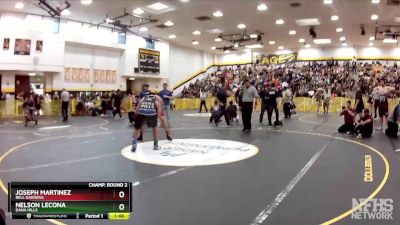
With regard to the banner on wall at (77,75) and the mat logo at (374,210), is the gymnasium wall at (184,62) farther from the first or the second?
the mat logo at (374,210)

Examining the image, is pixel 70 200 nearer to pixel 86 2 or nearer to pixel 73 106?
pixel 86 2

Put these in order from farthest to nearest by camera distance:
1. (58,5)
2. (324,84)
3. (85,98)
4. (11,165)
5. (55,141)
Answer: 1. (324,84)
2. (85,98)
3. (58,5)
4. (55,141)
5. (11,165)

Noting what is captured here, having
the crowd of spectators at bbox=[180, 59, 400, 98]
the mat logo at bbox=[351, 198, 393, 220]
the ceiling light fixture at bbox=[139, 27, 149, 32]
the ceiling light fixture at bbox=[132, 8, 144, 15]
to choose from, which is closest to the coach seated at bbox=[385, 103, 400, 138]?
the mat logo at bbox=[351, 198, 393, 220]

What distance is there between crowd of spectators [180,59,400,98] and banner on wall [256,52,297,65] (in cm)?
38

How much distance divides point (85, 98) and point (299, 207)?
67.9ft

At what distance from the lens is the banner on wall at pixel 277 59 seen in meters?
32.8

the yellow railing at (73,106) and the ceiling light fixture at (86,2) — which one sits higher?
the ceiling light fixture at (86,2)

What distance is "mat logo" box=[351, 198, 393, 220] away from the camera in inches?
146

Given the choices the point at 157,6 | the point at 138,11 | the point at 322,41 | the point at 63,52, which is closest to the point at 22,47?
the point at 63,52

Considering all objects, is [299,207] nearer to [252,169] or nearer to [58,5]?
[252,169]

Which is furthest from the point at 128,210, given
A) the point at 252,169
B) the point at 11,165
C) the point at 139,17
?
the point at 139,17

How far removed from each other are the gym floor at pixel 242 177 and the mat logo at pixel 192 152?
0.26 m

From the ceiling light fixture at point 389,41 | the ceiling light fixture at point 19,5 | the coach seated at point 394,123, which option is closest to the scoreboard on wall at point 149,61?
the ceiling light fixture at point 19,5

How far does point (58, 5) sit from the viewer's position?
14.2 meters
